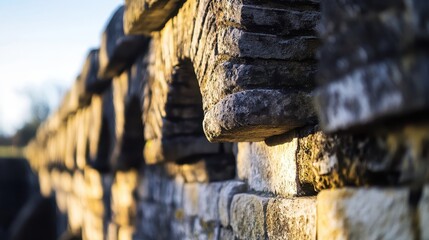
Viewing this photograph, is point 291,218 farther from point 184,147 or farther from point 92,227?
point 92,227

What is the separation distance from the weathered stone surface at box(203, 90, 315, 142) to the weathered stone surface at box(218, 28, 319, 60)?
0.15 meters

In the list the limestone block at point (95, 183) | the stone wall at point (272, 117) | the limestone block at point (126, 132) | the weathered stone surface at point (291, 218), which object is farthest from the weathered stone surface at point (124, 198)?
the weathered stone surface at point (291, 218)

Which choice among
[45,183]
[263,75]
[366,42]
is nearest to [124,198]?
[263,75]

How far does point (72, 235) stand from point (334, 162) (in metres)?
7.24

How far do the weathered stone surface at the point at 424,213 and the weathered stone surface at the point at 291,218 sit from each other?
2.50 feet

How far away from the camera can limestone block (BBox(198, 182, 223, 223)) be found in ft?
9.82

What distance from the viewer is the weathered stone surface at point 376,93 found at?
3.02 feet

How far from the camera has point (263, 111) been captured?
2.06 metres

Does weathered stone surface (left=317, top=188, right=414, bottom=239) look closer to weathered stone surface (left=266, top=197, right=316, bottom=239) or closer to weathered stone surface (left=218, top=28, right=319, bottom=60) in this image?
weathered stone surface (left=266, top=197, right=316, bottom=239)

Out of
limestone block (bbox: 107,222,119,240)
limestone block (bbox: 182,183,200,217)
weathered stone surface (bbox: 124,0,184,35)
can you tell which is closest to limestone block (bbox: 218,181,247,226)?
limestone block (bbox: 182,183,200,217)

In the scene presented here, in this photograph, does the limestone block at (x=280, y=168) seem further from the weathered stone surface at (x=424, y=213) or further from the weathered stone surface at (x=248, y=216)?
the weathered stone surface at (x=424, y=213)

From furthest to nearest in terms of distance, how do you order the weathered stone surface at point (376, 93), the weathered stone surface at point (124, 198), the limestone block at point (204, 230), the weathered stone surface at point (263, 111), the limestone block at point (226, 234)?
the weathered stone surface at point (124, 198) < the limestone block at point (204, 230) < the limestone block at point (226, 234) < the weathered stone surface at point (263, 111) < the weathered stone surface at point (376, 93)

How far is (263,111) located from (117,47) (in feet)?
8.11

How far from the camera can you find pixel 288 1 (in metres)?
2.20
